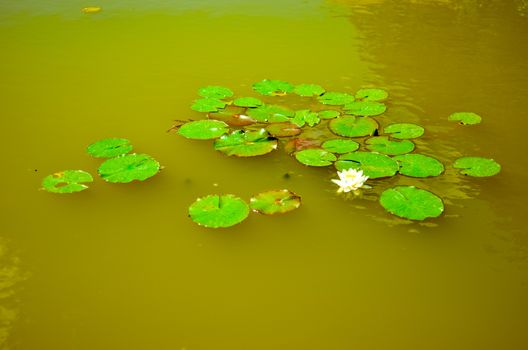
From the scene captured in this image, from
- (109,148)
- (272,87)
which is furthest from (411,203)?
(109,148)

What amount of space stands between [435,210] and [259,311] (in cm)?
99

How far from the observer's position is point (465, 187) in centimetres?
230

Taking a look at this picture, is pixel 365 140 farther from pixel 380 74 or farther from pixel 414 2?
pixel 414 2

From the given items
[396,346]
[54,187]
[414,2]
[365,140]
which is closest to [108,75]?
[54,187]

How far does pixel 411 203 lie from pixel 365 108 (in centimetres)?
107

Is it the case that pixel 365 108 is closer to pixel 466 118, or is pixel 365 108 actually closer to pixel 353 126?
pixel 353 126

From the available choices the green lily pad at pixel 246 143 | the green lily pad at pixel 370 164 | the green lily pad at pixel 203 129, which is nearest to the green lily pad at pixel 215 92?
the green lily pad at pixel 203 129

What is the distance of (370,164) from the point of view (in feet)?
7.83

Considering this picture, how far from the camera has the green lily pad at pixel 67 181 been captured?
2.18m

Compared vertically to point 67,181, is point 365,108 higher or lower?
higher

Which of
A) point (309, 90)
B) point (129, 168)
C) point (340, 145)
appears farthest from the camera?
point (309, 90)

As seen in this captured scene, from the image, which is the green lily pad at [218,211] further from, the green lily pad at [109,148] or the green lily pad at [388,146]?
the green lily pad at [388,146]

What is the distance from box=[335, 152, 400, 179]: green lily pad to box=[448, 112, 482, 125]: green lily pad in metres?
0.80

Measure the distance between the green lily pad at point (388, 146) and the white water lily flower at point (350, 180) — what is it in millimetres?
368
